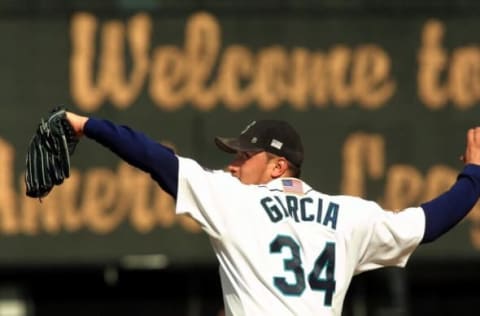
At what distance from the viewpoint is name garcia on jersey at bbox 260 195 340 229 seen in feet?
17.3

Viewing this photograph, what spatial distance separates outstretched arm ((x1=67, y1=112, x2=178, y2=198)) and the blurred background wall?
8.35 meters

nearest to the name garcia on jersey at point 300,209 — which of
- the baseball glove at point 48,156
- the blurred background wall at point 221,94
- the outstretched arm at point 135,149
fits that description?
the outstretched arm at point 135,149

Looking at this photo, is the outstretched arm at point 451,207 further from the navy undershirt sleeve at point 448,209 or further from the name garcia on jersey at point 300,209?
the name garcia on jersey at point 300,209

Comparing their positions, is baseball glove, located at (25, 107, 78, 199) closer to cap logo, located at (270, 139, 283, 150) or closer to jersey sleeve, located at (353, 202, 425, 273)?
cap logo, located at (270, 139, 283, 150)

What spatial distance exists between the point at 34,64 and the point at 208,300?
3.48 m

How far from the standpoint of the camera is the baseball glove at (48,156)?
5.29m

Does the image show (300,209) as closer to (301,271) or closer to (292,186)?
(292,186)

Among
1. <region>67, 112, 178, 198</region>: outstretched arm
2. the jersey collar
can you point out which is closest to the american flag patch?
the jersey collar

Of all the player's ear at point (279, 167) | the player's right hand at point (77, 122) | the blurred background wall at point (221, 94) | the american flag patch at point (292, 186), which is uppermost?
the player's right hand at point (77, 122)

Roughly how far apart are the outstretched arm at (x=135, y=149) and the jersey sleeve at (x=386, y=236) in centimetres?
70

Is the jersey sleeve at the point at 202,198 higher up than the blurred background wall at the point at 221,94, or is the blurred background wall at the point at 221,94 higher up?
the jersey sleeve at the point at 202,198

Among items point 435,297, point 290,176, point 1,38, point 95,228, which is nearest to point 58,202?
point 95,228

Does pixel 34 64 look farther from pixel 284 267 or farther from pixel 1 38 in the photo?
pixel 284 267

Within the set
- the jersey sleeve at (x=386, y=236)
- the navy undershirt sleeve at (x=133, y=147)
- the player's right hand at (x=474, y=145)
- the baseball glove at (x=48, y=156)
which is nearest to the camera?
the navy undershirt sleeve at (x=133, y=147)
